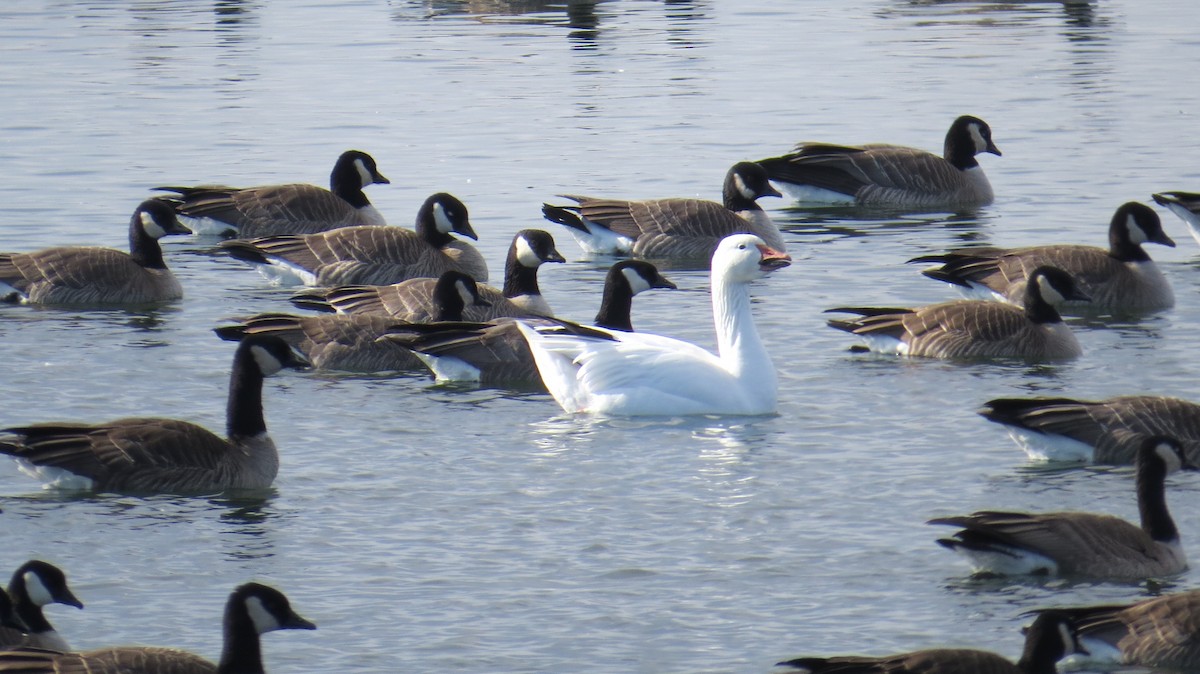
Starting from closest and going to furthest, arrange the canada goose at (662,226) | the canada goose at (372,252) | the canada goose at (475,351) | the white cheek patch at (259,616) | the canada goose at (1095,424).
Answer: the white cheek patch at (259,616)
the canada goose at (1095,424)
the canada goose at (475,351)
the canada goose at (372,252)
the canada goose at (662,226)

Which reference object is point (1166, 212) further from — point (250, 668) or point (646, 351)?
point (250, 668)

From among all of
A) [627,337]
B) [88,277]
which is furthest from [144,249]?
[627,337]

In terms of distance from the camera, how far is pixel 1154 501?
32.3 feet

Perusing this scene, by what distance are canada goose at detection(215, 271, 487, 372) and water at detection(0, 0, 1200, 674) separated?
0.27 meters

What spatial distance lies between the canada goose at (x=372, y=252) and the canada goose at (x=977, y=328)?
4.24 metres

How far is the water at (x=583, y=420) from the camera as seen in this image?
9.37 metres

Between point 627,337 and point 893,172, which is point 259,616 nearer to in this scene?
point 627,337

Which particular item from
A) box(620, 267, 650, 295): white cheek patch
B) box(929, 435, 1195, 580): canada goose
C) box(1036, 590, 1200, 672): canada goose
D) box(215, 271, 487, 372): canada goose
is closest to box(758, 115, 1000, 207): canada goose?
box(620, 267, 650, 295): white cheek patch

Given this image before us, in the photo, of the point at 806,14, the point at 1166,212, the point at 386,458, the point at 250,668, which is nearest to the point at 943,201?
the point at 1166,212

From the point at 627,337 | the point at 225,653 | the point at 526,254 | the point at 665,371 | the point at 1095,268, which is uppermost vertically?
the point at 225,653

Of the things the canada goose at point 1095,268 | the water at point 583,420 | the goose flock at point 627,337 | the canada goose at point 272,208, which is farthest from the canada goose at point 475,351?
the canada goose at point 272,208

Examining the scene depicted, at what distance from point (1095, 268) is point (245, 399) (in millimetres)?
8054

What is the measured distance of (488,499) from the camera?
11.3 metres

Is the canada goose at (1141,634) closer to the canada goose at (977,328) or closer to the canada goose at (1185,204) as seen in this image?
the canada goose at (977,328)
